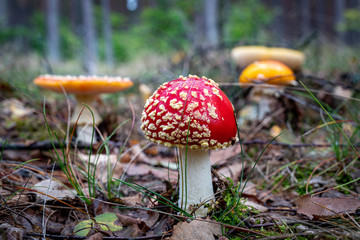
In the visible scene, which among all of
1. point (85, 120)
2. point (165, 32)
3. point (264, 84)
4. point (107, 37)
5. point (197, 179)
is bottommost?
point (197, 179)

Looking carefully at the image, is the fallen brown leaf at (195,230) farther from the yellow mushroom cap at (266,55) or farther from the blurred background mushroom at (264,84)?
the yellow mushroom cap at (266,55)

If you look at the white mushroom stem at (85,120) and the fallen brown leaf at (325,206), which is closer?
the fallen brown leaf at (325,206)

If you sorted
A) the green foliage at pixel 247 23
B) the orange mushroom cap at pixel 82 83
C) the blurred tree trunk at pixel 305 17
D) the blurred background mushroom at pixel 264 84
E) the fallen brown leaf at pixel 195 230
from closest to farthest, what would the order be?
the fallen brown leaf at pixel 195 230, the orange mushroom cap at pixel 82 83, the blurred background mushroom at pixel 264 84, the blurred tree trunk at pixel 305 17, the green foliage at pixel 247 23

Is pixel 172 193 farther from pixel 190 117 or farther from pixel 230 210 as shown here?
pixel 190 117

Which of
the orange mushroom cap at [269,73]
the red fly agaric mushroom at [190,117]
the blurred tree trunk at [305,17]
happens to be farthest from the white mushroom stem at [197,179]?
the blurred tree trunk at [305,17]

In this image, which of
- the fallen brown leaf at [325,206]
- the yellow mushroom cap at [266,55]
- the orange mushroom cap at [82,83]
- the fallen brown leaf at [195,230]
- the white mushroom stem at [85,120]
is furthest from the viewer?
→ the yellow mushroom cap at [266,55]

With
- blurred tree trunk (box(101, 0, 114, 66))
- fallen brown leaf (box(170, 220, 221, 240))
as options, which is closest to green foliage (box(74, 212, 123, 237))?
fallen brown leaf (box(170, 220, 221, 240))

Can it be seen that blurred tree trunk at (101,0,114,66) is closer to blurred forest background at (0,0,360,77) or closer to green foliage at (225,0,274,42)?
blurred forest background at (0,0,360,77)

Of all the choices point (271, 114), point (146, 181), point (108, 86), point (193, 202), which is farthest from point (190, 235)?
point (271, 114)

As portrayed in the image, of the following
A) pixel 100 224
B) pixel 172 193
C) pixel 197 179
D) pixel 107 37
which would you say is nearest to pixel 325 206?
pixel 197 179

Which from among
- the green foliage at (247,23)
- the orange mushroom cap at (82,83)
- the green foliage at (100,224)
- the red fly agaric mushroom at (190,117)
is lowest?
the green foliage at (100,224)
